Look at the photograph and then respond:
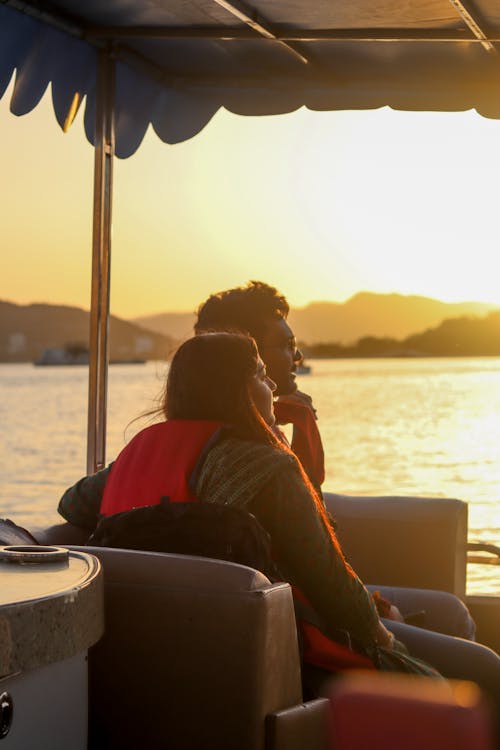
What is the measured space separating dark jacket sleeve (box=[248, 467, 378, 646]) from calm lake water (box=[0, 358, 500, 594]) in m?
0.38

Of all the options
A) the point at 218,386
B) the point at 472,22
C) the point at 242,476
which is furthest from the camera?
the point at 472,22

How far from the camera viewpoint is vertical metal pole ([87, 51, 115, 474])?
4.55 m

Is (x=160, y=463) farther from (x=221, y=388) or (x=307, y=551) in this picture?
(x=307, y=551)

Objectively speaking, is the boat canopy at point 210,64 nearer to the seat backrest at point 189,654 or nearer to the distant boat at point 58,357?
the seat backrest at point 189,654

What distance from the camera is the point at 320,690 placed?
7.96ft

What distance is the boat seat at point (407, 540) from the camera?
13.1 feet

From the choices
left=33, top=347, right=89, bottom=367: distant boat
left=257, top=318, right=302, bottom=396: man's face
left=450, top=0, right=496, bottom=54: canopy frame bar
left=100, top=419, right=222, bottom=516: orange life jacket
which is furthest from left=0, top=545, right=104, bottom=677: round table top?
left=33, top=347, right=89, bottom=367: distant boat

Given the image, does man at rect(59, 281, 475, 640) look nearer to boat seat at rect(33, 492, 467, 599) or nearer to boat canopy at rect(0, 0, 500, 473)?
boat seat at rect(33, 492, 467, 599)

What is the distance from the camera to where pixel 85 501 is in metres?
3.12

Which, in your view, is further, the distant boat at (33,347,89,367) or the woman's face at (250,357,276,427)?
the distant boat at (33,347,89,367)

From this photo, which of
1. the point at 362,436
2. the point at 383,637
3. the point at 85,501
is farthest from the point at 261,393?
the point at 362,436

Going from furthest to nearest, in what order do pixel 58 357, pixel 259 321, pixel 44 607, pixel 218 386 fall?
pixel 58 357, pixel 259 321, pixel 218 386, pixel 44 607

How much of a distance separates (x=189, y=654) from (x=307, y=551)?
37 centimetres

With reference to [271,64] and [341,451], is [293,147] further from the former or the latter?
[271,64]
